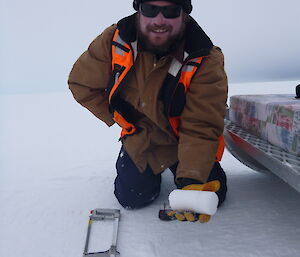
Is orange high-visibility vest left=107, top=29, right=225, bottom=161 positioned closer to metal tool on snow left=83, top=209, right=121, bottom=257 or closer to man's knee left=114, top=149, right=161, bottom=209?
man's knee left=114, top=149, right=161, bottom=209

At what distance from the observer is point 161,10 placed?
1343mm

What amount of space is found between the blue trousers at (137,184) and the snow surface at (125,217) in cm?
5

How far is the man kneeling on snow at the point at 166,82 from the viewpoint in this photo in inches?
55.3

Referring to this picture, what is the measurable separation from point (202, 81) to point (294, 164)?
1.81 feet

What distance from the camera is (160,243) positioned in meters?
1.41

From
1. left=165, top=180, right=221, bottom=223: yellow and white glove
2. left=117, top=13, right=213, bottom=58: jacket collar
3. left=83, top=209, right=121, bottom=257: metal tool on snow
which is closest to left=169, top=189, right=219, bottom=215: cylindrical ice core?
left=165, top=180, right=221, bottom=223: yellow and white glove

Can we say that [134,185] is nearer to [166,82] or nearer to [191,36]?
[166,82]

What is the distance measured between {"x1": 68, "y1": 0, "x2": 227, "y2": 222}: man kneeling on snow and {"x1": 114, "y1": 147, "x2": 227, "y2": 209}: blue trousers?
0.09 m

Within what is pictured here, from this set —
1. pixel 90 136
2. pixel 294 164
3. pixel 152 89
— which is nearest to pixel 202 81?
pixel 152 89

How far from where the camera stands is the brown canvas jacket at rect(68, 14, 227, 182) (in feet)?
4.72

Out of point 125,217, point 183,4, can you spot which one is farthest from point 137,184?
point 183,4

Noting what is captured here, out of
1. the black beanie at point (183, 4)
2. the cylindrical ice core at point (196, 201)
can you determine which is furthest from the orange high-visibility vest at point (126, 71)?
the cylindrical ice core at point (196, 201)

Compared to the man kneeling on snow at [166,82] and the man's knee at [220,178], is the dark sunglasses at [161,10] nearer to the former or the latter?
the man kneeling on snow at [166,82]

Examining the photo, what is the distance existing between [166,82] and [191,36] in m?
0.25
